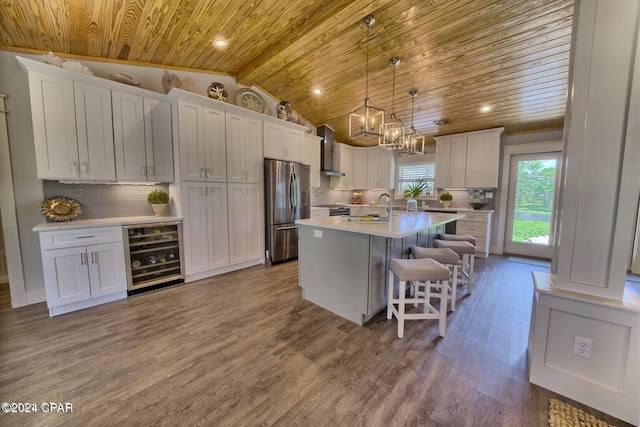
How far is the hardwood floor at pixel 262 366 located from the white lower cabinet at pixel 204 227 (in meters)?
0.69

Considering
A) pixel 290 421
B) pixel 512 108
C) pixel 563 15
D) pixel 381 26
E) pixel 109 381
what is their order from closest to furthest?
pixel 290 421, pixel 109 381, pixel 563 15, pixel 381 26, pixel 512 108

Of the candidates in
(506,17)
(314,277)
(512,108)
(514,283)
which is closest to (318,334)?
(314,277)

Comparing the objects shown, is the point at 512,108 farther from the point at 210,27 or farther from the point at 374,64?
the point at 210,27

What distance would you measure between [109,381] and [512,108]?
5.98 meters

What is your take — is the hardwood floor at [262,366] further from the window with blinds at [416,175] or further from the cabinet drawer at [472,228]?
the window with blinds at [416,175]

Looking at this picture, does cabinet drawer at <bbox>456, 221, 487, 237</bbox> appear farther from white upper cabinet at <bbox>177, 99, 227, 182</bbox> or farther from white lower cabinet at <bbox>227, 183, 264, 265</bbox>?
white upper cabinet at <bbox>177, 99, 227, 182</bbox>

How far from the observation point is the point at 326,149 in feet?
17.8

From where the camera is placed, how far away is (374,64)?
3.13 meters

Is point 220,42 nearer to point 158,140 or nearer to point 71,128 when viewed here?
point 158,140

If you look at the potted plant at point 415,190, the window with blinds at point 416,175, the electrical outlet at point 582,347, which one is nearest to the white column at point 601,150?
the electrical outlet at point 582,347

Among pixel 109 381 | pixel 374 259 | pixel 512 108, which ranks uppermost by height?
pixel 512 108

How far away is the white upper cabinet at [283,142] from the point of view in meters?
3.90

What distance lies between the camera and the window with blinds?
5.55 metres

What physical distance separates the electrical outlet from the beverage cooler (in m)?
3.83
